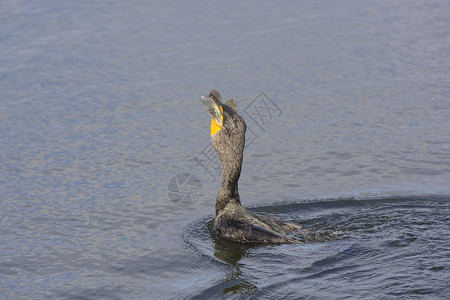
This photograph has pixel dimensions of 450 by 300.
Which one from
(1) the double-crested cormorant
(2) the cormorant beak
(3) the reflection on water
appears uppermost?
(2) the cormorant beak

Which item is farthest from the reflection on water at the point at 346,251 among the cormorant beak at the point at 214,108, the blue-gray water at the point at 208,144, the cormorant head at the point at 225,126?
the cormorant beak at the point at 214,108

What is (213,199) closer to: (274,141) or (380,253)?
(274,141)

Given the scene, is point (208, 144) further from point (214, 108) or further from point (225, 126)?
point (214, 108)

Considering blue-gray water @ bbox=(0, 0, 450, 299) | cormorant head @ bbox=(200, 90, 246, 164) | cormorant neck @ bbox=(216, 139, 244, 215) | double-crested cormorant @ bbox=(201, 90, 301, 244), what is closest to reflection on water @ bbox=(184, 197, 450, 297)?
blue-gray water @ bbox=(0, 0, 450, 299)

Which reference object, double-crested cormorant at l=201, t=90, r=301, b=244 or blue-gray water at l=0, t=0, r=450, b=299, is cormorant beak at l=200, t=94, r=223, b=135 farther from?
blue-gray water at l=0, t=0, r=450, b=299

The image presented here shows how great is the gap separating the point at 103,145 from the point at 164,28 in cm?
531

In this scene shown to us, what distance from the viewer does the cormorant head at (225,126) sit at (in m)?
7.41

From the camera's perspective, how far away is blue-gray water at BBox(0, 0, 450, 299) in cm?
691

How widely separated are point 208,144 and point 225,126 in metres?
3.02

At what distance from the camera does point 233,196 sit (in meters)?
7.86

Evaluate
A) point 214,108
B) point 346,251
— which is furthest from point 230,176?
point 346,251

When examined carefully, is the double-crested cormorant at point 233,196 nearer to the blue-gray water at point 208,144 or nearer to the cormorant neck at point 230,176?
the cormorant neck at point 230,176

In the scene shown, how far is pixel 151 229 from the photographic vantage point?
8234 millimetres

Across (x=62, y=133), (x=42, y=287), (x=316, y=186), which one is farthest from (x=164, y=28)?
(x=42, y=287)
